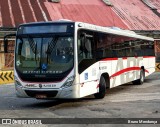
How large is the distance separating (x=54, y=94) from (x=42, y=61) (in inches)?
45.3

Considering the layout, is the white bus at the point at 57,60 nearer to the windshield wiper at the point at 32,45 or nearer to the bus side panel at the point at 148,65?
the windshield wiper at the point at 32,45

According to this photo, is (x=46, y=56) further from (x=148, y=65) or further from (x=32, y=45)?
(x=148, y=65)

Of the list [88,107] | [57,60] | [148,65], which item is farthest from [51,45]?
[148,65]

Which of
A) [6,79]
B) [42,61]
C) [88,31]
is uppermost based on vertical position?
[88,31]

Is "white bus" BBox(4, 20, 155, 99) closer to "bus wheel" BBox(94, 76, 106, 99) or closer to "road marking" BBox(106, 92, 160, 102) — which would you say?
"bus wheel" BBox(94, 76, 106, 99)

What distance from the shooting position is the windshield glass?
503 inches

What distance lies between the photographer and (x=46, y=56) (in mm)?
12891

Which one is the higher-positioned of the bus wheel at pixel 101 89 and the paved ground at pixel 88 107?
the bus wheel at pixel 101 89

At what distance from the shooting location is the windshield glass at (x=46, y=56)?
1278 cm

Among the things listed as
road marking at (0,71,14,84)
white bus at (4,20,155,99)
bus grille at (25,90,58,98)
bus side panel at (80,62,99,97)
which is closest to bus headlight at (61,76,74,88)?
white bus at (4,20,155,99)

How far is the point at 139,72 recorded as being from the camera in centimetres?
2103

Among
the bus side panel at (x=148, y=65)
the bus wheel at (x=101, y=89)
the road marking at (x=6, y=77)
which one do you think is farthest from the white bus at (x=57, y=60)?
the road marking at (x=6, y=77)

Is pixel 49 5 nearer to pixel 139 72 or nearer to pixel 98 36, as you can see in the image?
pixel 139 72

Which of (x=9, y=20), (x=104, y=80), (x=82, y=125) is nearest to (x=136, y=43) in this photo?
(x=104, y=80)
